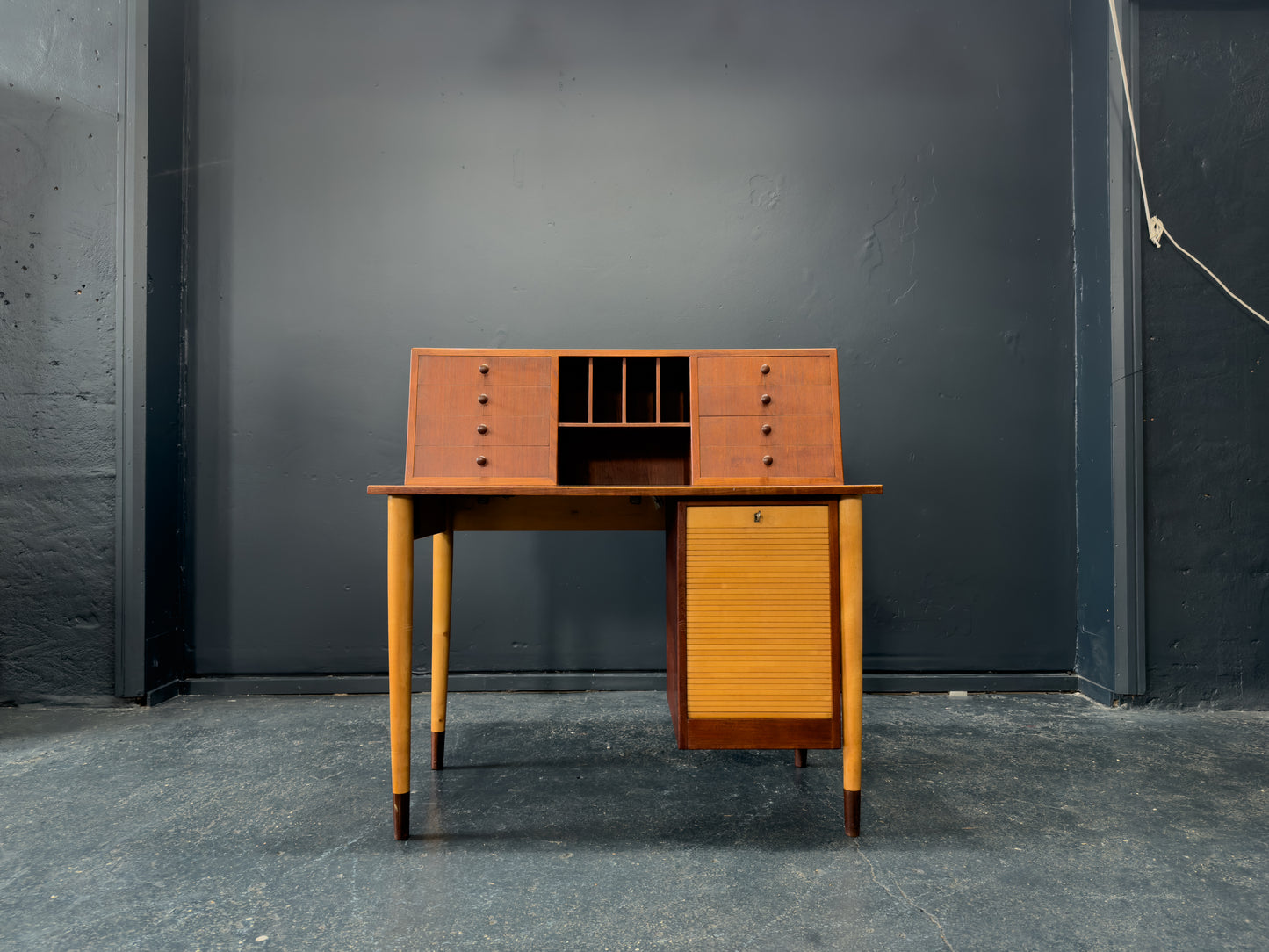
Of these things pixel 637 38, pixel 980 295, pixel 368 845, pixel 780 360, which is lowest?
pixel 368 845

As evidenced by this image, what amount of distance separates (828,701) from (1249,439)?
229 cm

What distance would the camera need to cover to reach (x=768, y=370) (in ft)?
5.86

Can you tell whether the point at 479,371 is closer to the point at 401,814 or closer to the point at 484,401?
the point at 484,401

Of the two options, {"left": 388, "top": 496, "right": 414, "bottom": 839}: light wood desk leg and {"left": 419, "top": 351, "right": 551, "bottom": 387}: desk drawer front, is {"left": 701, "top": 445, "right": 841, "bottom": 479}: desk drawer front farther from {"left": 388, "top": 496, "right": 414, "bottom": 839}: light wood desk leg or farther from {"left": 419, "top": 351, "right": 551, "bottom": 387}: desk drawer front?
{"left": 388, "top": 496, "right": 414, "bottom": 839}: light wood desk leg

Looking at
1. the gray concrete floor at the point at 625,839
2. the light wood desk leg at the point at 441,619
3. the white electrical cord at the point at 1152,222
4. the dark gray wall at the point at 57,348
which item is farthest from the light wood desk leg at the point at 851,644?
the dark gray wall at the point at 57,348

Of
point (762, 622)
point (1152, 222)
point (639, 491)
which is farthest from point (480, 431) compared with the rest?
point (1152, 222)

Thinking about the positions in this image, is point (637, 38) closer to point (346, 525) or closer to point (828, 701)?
→ point (346, 525)

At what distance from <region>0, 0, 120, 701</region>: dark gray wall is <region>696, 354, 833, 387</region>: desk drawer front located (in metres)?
2.47

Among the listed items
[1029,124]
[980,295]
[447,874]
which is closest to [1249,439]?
[980,295]

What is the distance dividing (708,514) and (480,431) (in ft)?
2.17

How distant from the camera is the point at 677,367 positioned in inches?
80.7

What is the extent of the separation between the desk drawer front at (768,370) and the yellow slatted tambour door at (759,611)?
1.22 feet

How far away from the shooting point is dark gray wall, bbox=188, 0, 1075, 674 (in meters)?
2.78

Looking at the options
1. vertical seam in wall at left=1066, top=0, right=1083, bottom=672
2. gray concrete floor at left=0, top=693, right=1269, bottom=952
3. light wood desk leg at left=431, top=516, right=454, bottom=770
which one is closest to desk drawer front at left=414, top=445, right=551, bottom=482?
light wood desk leg at left=431, top=516, right=454, bottom=770
